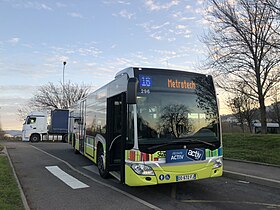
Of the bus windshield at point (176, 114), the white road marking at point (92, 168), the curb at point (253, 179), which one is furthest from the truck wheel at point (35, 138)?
the bus windshield at point (176, 114)

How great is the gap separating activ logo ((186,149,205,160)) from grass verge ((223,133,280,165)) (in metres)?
5.48

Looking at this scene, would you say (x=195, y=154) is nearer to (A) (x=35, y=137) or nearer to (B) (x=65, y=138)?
(B) (x=65, y=138)

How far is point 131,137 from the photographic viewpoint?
6316 millimetres

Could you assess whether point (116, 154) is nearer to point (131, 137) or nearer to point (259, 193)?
point (131, 137)

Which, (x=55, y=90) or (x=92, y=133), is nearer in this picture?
(x=92, y=133)

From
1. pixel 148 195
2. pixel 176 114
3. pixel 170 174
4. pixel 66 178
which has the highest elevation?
pixel 176 114

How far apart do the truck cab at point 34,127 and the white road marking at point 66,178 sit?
19245 millimetres

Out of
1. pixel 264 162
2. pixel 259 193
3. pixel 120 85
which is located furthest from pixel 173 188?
pixel 264 162

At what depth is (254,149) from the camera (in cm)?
1393

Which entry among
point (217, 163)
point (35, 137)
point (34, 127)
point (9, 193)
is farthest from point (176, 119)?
point (35, 137)

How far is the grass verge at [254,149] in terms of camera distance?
11.6 m

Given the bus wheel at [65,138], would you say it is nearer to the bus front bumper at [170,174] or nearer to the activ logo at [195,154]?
Result: the bus front bumper at [170,174]

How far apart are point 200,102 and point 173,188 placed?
2561mm

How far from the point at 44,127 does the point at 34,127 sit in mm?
997
